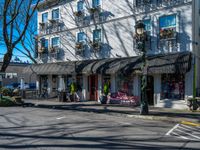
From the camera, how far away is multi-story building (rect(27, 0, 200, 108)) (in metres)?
18.5

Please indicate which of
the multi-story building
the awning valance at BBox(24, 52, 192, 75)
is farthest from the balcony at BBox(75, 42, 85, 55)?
the awning valance at BBox(24, 52, 192, 75)

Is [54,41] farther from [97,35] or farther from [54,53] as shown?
[97,35]

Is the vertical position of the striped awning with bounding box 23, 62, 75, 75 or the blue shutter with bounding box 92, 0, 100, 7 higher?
the blue shutter with bounding box 92, 0, 100, 7

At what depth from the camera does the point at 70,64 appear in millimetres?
25719

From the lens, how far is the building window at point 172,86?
18.7m

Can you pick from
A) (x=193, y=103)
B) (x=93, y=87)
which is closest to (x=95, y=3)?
(x=93, y=87)

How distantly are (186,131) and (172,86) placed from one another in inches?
298

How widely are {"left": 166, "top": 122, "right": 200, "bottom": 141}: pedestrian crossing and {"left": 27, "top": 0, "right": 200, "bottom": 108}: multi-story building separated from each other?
4.69 meters

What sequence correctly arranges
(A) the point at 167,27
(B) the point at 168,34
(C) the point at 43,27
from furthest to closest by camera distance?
(C) the point at 43,27 < (A) the point at 167,27 < (B) the point at 168,34

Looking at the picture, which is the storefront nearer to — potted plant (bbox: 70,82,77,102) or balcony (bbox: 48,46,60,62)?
potted plant (bbox: 70,82,77,102)

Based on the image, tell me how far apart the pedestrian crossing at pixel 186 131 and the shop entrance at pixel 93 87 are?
11390 mm

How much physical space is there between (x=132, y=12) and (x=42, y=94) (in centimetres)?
1268

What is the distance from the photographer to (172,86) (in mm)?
19188

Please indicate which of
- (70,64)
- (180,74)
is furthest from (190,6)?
(70,64)
